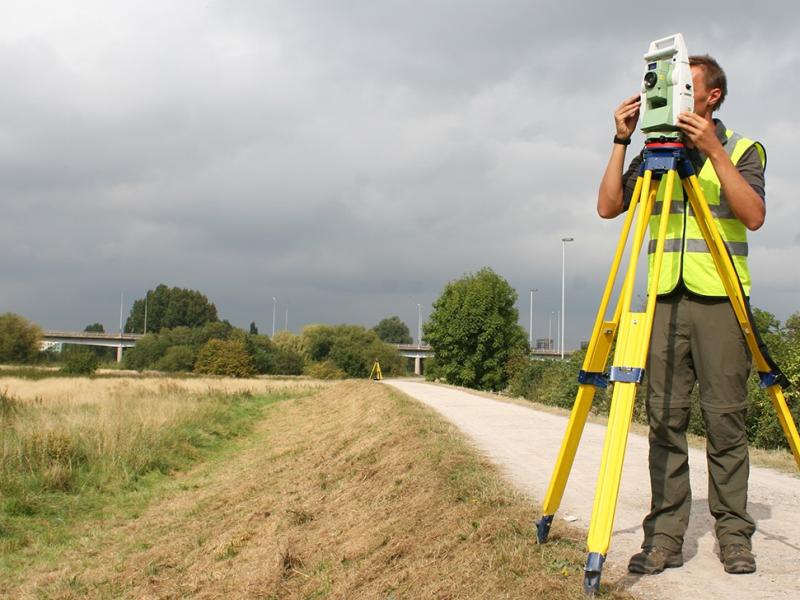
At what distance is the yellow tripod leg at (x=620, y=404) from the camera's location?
2.85 m

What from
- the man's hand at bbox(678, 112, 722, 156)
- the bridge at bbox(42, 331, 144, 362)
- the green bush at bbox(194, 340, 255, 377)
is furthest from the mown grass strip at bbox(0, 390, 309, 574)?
the bridge at bbox(42, 331, 144, 362)

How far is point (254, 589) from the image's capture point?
204 inches

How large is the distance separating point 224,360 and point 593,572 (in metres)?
69.7

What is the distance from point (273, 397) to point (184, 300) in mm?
103413

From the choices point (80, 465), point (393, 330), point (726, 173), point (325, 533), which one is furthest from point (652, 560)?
point (393, 330)

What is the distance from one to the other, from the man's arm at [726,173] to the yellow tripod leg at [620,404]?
198 millimetres

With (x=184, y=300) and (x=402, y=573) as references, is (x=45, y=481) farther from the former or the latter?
(x=184, y=300)

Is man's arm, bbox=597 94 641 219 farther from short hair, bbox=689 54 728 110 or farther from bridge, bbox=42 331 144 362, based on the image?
bridge, bbox=42 331 144 362

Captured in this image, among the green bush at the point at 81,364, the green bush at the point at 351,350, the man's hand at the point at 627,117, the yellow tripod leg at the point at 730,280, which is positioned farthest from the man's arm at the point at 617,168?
the green bush at the point at 351,350

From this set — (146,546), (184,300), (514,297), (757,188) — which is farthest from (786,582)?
(184,300)

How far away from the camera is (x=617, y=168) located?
3.55 m

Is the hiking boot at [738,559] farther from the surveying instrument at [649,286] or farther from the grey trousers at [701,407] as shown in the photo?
the surveying instrument at [649,286]

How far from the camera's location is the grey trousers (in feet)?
11.0

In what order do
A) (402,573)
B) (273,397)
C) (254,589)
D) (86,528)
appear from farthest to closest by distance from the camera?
(273,397)
(86,528)
(254,589)
(402,573)
